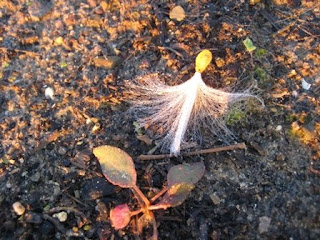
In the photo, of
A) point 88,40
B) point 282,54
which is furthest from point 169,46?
point 282,54

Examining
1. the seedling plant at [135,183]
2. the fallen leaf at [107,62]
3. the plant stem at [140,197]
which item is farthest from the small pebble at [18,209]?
the fallen leaf at [107,62]

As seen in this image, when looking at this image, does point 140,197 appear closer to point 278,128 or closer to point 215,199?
point 215,199

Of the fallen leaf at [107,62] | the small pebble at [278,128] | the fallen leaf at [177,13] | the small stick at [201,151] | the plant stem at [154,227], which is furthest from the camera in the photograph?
the fallen leaf at [177,13]

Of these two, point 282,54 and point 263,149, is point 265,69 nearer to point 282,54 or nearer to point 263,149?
point 282,54

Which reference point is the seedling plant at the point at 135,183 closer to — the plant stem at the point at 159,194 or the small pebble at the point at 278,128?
the plant stem at the point at 159,194

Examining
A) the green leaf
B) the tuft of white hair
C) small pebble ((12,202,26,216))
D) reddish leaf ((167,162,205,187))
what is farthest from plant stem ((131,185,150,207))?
the green leaf

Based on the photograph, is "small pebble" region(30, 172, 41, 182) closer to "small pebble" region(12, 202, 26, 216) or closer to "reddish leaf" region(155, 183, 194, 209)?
"small pebble" region(12, 202, 26, 216)

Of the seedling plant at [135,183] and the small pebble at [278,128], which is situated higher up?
the small pebble at [278,128]
